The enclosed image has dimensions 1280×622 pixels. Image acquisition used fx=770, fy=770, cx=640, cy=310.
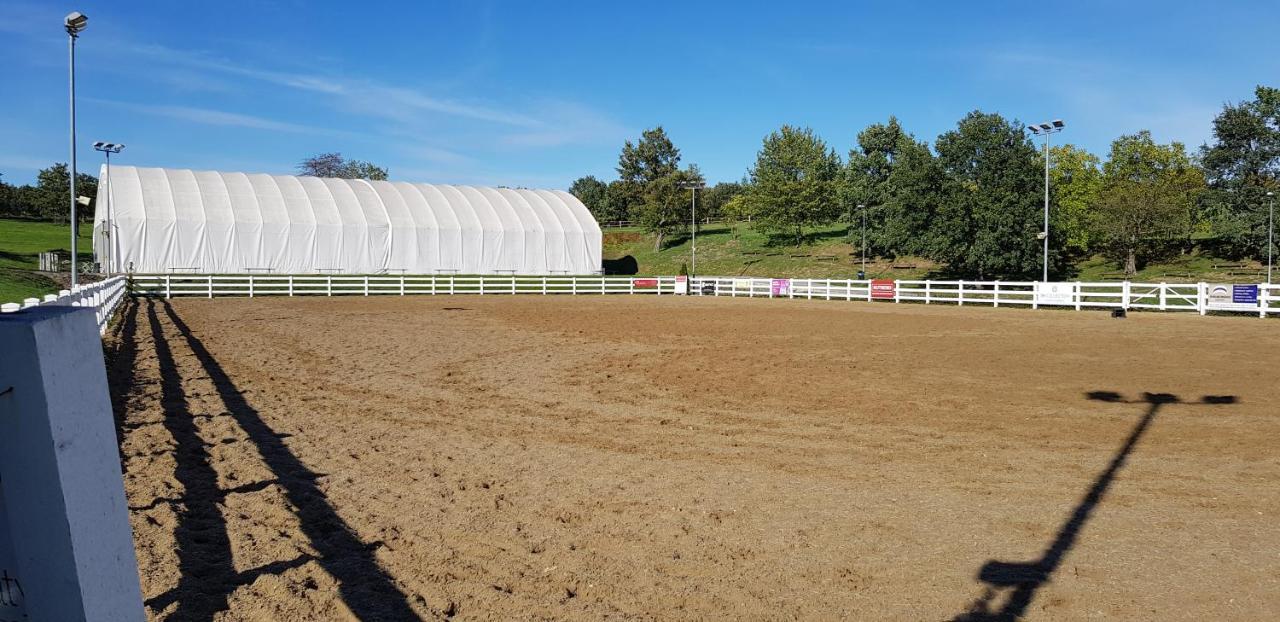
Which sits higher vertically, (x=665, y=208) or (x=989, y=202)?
(x=665, y=208)

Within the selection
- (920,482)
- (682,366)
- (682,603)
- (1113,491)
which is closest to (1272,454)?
(1113,491)

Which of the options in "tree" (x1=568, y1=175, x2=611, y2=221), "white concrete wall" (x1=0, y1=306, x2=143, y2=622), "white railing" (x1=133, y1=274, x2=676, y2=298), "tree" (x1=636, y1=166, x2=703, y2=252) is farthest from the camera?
→ "tree" (x1=568, y1=175, x2=611, y2=221)

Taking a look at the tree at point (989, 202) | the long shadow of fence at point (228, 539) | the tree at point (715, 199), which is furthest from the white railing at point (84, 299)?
the tree at point (715, 199)

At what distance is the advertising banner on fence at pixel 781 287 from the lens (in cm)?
4431

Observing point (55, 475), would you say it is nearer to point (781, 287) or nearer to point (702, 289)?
point (781, 287)

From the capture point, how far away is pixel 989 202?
46594mm

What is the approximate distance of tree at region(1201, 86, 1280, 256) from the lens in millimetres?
50062

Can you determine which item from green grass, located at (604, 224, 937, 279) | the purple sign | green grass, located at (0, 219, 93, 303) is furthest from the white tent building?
the purple sign

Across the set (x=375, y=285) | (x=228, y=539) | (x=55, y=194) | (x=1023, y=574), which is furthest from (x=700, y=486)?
(x=55, y=194)

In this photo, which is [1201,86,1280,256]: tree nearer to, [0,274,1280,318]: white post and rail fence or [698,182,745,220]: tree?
[0,274,1280,318]: white post and rail fence

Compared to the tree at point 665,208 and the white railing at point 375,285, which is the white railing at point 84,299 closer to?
the white railing at point 375,285

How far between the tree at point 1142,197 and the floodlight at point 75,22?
53.4 meters

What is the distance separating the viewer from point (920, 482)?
730cm

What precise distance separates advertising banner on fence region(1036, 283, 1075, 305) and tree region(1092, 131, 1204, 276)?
68.6 ft
